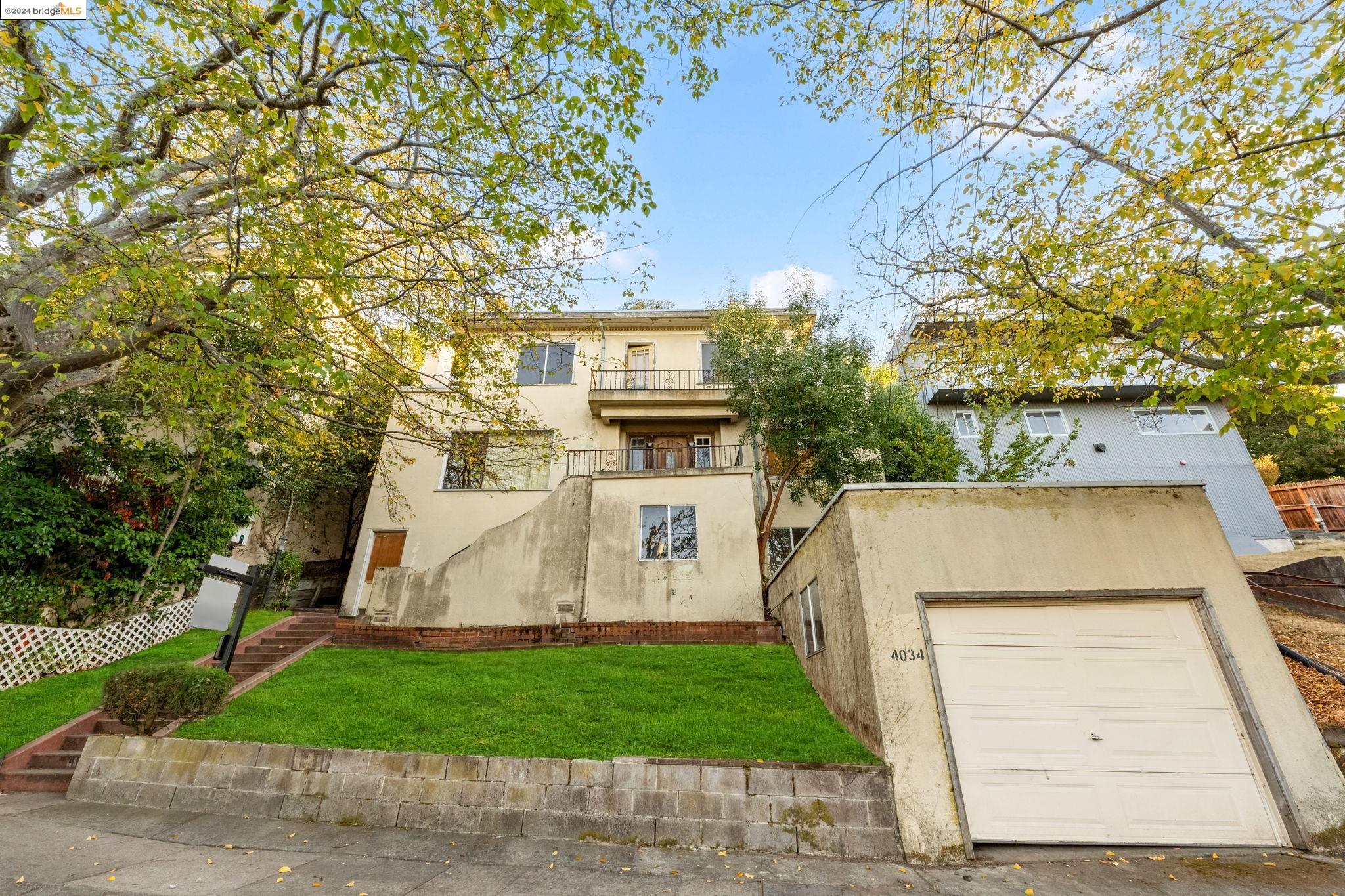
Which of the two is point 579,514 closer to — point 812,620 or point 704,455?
point 704,455

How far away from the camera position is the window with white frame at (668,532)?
1105 centimetres

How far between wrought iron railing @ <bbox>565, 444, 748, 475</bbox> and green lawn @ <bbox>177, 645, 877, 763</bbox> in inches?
233

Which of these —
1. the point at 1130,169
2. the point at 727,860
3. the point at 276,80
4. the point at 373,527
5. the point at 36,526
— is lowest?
the point at 727,860

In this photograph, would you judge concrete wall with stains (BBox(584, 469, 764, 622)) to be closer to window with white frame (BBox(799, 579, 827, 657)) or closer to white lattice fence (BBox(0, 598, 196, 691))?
window with white frame (BBox(799, 579, 827, 657))

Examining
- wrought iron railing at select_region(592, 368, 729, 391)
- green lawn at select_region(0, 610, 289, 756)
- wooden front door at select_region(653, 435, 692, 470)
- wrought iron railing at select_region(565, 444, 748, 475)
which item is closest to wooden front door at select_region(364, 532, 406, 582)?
green lawn at select_region(0, 610, 289, 756)

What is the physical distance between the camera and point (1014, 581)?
529 cm

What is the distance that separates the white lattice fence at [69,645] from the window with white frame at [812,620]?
30.5 ft

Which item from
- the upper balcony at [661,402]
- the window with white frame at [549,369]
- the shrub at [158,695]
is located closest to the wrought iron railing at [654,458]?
the upper balcony at [661,402]

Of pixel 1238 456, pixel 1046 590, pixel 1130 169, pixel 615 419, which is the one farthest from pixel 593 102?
pixel 1238 456

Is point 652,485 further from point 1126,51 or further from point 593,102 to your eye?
point 1126,51

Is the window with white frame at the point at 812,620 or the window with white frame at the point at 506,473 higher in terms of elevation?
the window with white frame at the point at 506,473

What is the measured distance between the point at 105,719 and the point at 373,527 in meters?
7.10

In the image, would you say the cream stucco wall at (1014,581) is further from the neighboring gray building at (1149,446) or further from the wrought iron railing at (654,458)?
the neighboring gray building at (1149,446)

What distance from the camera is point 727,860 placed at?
4250 millimetres
